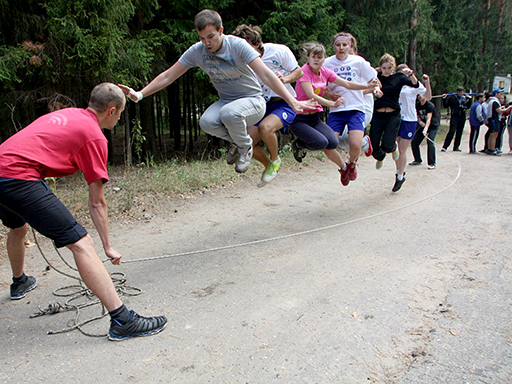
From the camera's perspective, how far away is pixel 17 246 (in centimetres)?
377

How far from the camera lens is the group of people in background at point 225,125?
297cm

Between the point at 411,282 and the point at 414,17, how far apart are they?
16298 mm

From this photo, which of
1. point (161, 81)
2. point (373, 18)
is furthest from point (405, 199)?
point (373, 18)

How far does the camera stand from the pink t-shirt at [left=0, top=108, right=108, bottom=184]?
2.92m

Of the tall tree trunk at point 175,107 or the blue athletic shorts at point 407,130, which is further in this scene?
the tall tree trunk at point 175,107

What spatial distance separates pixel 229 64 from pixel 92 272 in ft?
9.18

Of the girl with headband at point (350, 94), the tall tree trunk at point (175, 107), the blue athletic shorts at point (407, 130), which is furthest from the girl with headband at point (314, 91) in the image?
the tall tree trunk at point (175, 107)

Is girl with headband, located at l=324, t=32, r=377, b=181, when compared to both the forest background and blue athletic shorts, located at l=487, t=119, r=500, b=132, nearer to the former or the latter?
the forest background

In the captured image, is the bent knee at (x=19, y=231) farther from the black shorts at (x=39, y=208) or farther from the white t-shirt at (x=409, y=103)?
the white t-shirt at (x=409, y=103)

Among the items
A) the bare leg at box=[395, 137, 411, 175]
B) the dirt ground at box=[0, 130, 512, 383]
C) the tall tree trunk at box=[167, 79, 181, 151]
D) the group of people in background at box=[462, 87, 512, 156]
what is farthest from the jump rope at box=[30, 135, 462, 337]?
the tall tree trunk at box=[167, 79, 181, 151]

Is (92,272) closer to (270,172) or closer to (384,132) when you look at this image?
(270,172)

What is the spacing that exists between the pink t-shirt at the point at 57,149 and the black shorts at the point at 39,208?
0.08m

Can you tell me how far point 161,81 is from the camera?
507 cm

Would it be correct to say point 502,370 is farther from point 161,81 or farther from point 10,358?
point 161,81
